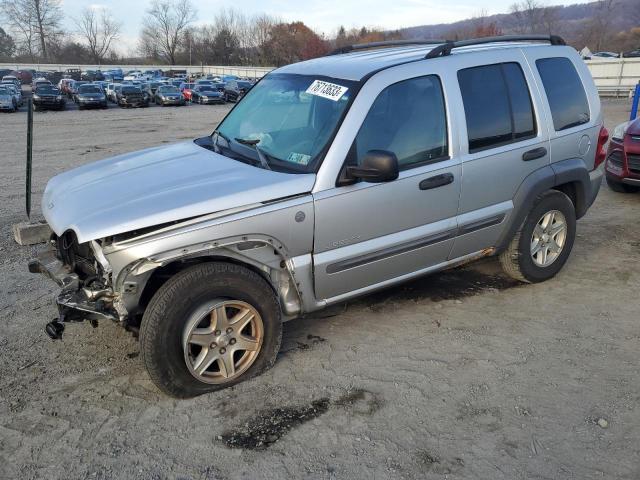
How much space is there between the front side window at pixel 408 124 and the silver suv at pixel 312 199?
11 millimetres

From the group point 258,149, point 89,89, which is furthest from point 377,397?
point 89,89

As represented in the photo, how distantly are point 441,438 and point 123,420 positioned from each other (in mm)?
1797

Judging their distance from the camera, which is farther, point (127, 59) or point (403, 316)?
point (127, 59)

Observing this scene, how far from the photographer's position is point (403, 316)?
14.2 feet

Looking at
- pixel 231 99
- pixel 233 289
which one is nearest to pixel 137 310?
pixel 233 289

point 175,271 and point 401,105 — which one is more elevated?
point 401,105

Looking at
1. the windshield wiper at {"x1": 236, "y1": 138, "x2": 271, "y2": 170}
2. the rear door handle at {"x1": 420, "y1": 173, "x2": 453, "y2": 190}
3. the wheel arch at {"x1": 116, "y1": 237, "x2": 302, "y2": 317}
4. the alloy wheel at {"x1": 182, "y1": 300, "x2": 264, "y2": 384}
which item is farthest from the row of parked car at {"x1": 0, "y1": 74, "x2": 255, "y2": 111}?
the alloy wheel at {"x1": 182, "y1": 300, "x2": 264, "y2": 384}

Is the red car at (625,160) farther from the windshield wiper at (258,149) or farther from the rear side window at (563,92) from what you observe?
the windshield wiper at (258,149)

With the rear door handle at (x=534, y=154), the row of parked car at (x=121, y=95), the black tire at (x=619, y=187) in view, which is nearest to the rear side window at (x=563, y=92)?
the rear door handle at (x=534, y=154)

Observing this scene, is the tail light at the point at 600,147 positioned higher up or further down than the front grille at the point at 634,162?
higher up

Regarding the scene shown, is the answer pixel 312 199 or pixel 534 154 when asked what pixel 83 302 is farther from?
pixel 534 154

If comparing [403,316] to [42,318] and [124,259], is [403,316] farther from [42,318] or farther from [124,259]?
[42,318]

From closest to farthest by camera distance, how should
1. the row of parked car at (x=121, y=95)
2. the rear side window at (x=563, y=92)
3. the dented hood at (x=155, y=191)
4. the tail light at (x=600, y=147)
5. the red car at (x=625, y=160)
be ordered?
1. the dented hood at (x=155, y=191)
2. the rear side window at (x=563, y=92)
3. the tail light at (x=600, y=147)
4. the red car at (x=625, y=160)
5. the row of parked car at (x=121, y=95)

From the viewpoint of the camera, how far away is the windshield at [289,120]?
3.52 m
